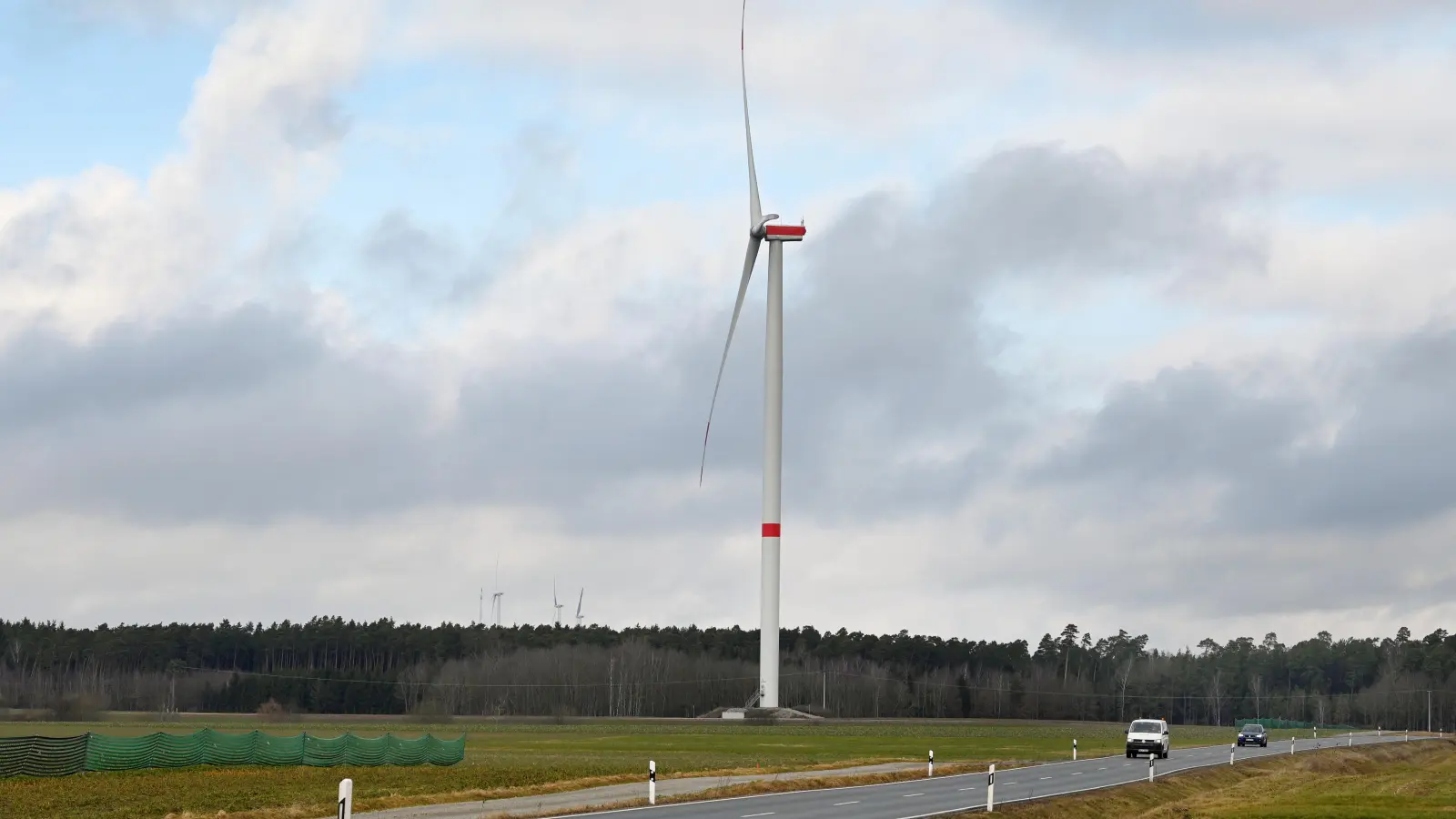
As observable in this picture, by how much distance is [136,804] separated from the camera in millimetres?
46969

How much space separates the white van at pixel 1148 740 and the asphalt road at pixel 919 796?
8.07 m

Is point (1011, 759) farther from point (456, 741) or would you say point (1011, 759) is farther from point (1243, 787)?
point (456, 741)

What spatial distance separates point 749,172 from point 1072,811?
94.1 metres

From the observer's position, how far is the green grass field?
4832cm

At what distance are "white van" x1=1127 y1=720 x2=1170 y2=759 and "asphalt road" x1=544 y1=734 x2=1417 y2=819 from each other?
318 inches

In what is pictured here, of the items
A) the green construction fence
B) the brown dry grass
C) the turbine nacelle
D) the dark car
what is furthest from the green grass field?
the turbine nacelle

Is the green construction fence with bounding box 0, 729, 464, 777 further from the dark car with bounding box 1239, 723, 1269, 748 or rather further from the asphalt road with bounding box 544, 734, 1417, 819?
the dark car with bounding box 1239, 723, 1269, 748

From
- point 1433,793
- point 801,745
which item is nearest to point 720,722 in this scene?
point 801,745

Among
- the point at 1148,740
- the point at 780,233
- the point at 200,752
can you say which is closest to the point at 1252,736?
the point at 1148,740

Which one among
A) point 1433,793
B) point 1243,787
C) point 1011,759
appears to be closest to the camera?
point 1433,793

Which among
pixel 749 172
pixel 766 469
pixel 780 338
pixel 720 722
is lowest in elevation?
pixel 720 722

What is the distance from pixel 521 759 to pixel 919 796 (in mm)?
31285

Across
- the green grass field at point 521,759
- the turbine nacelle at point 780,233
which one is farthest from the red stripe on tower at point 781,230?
the green grass field at point 521,759

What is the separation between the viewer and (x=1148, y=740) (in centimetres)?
9000
